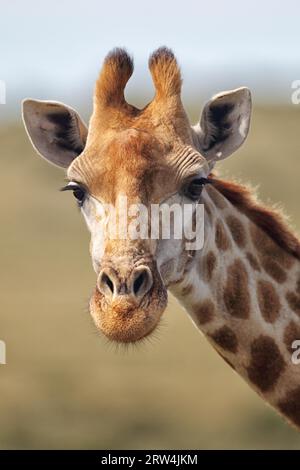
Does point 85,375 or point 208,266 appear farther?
point 85,375

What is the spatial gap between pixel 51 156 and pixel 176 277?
70.6 inches

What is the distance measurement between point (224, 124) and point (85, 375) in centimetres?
2735

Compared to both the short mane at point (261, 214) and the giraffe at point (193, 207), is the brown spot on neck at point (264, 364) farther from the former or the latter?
the short mane at point (261, 214)

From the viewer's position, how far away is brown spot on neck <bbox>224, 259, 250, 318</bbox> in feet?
35.1

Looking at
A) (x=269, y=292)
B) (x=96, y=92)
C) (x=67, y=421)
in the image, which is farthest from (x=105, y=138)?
(x=67, y=421)

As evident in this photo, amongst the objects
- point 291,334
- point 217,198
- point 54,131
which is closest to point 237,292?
point 291,334

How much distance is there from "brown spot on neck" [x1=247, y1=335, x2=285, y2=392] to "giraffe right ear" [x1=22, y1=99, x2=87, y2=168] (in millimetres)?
2391

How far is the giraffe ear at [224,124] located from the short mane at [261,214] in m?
0.37

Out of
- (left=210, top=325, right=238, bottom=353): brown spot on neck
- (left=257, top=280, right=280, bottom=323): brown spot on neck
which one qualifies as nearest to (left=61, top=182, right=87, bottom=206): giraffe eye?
(left=210, top=325, right=238, bottom=353): brown spot on neck

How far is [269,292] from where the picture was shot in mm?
10984

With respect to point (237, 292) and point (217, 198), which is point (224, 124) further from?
point (237, 292)

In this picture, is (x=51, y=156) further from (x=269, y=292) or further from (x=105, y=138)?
(x=269, y=292)

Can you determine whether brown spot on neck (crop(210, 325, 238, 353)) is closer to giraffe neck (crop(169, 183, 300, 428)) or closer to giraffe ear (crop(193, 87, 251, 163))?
giraffe neck (crop(169, 183, 300, 428))

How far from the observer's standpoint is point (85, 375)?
37.6m
